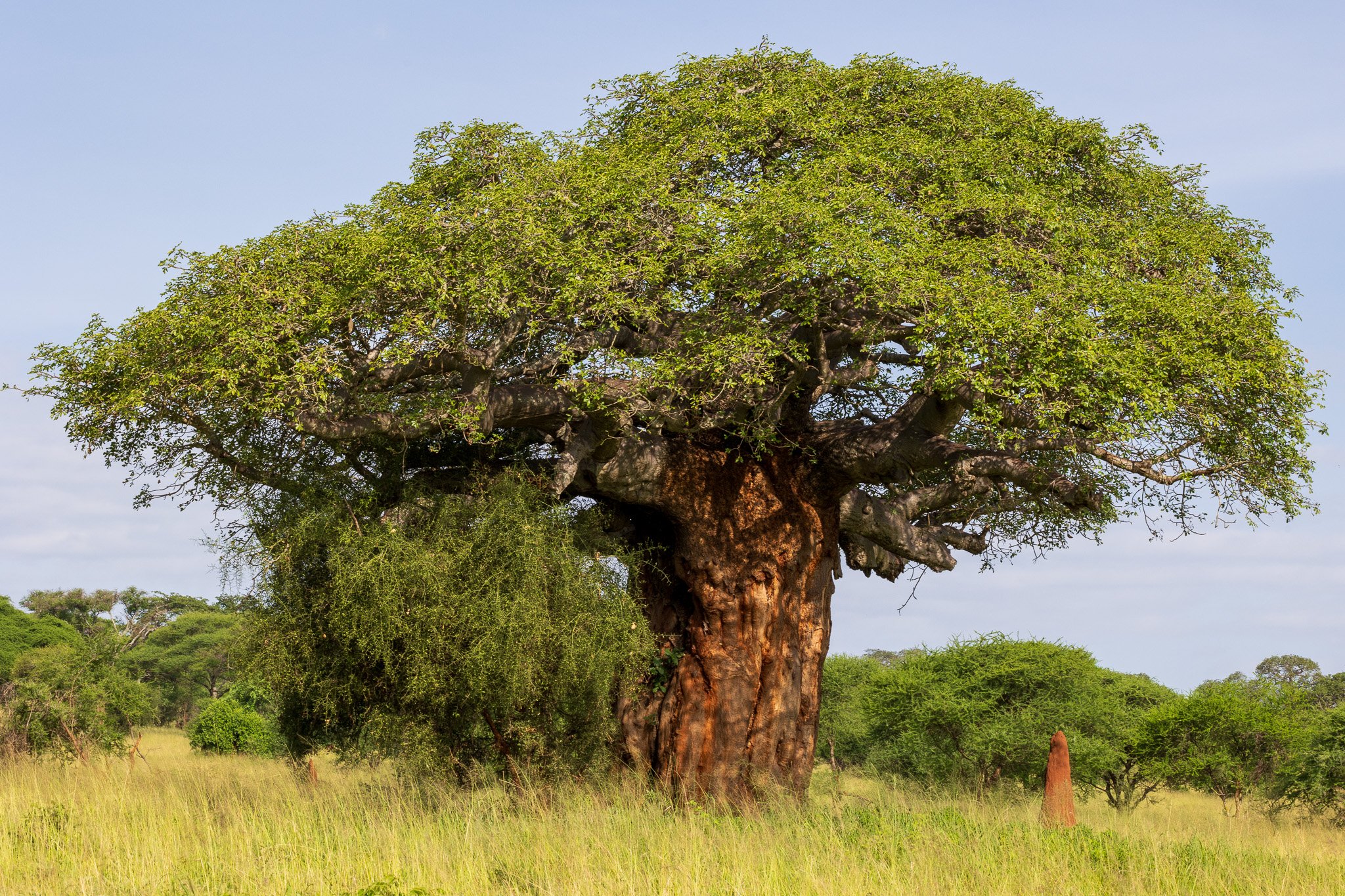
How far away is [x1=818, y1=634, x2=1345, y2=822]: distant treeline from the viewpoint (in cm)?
2200

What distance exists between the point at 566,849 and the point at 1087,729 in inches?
655

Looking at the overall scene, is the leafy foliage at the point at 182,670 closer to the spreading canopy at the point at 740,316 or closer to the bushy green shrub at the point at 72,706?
the bushy green shrub at the point at 72,706

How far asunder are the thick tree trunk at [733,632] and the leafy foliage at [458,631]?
897 mm

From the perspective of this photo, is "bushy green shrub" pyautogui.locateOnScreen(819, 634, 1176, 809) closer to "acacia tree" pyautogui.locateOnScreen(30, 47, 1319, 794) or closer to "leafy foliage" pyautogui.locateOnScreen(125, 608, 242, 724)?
"acacia tree" pyautogui.locateOnScreen(30, 47, 1319, 794)

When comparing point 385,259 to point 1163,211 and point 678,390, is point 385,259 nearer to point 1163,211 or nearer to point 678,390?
point 678,390

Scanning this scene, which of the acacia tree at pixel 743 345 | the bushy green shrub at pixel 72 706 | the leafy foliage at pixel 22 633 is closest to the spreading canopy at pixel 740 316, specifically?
the acacia tree at pixel 743 345

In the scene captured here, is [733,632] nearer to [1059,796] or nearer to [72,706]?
[1059,796]

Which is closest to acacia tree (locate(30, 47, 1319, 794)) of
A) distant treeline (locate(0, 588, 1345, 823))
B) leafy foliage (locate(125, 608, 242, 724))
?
distant treeline (locate(0, 588, 1345, 823))

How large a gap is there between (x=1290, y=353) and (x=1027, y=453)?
2962 mm

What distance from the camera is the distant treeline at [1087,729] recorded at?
2200 cm

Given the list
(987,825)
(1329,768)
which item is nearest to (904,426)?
(987,825)

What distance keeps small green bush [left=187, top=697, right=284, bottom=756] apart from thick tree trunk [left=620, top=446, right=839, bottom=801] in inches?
664

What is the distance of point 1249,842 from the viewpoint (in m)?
11.9

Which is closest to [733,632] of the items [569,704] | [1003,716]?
[569,704]
